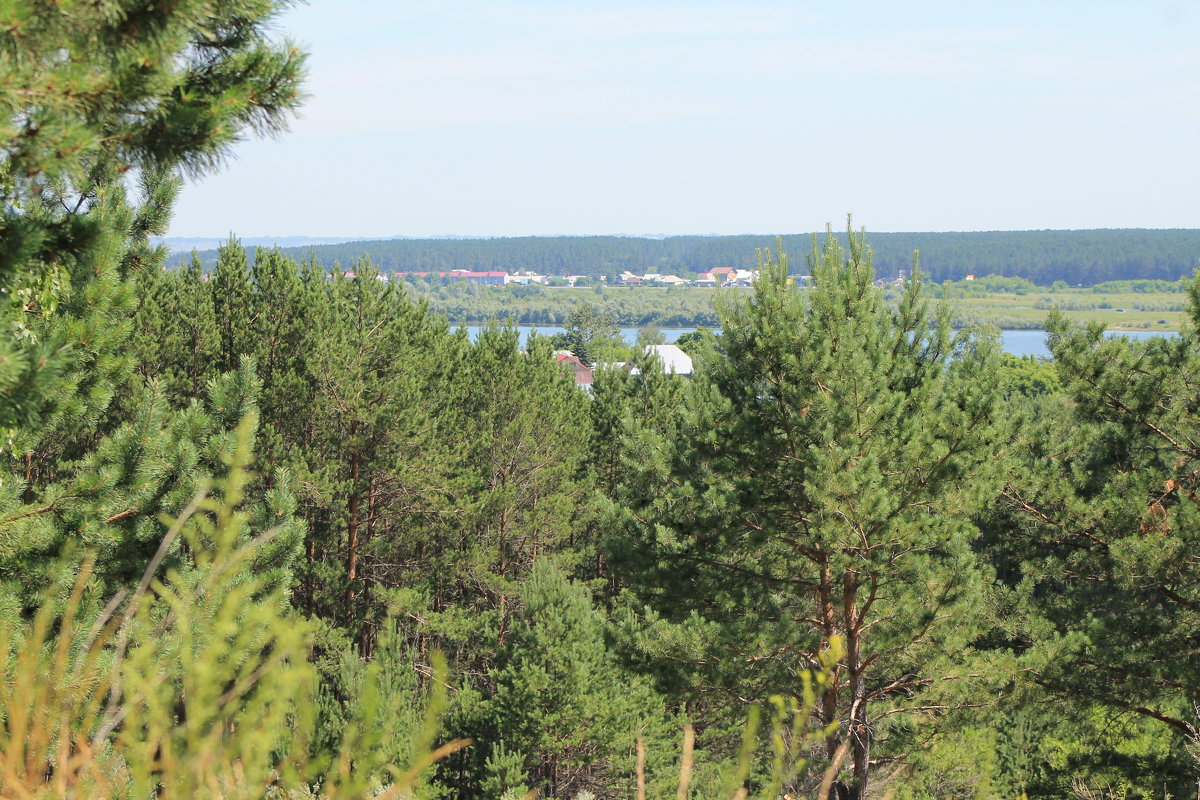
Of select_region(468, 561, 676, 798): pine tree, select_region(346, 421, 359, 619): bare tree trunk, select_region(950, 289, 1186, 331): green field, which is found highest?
select_region(950, 289, 1186, 331): green field

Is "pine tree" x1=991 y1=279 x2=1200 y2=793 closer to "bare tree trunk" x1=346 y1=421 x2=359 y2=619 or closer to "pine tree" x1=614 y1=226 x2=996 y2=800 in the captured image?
"pine tree" x1=614 y1=226 x2=996 y2=800

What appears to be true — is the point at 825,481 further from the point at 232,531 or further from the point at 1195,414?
the point at 232,531

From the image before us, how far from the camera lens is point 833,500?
320 inches

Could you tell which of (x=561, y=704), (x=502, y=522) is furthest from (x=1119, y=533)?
(x=502, y=522)

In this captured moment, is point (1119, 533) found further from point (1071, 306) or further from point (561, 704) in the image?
point (1071, 306)

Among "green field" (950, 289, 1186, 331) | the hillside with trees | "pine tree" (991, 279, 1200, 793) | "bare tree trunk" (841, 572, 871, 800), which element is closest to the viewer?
the hillside with trees

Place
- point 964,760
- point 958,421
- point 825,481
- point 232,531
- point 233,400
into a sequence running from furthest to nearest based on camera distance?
point 964,760, point 958,421, point 825,481, point 233,400, point 232,531

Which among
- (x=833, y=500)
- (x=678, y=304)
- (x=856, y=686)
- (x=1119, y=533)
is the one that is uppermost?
(x=833, y=500)

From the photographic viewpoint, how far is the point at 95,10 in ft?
9.83

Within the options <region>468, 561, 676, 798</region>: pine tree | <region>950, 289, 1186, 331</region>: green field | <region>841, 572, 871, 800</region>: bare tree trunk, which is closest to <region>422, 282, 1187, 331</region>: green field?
<region>950, 289, 1186, 331</region>: green field

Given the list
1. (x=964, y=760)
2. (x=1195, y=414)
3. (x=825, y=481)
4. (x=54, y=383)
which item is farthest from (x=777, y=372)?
(x=54, y=383)

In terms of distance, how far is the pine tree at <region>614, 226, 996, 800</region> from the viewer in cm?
853

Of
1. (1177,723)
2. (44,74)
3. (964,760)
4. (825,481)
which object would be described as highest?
(44,74)

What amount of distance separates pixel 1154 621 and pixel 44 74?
1102cm
